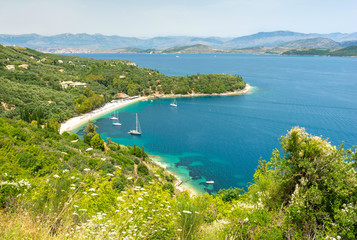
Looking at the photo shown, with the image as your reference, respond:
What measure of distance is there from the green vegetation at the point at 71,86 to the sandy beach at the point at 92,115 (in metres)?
2.04

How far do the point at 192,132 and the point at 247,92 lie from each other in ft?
185

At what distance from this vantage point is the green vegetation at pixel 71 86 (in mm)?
59125

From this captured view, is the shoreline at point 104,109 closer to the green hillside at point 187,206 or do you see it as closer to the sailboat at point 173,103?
the sailboat at point 173,103

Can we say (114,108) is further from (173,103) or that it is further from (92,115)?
(173,103)

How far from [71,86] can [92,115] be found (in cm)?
2662

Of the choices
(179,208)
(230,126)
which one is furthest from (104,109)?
(179,208)

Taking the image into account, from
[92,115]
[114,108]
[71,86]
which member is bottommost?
[92,115]

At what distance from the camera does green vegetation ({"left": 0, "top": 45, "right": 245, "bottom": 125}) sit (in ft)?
194

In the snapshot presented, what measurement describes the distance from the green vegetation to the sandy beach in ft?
6.68

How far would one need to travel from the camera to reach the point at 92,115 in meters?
70.8

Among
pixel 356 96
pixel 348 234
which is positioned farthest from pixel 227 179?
pixel 356 96

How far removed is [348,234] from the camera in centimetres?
707

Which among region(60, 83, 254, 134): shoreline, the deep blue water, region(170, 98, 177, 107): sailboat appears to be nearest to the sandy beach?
region(60, 83, 254, 134): shoreline

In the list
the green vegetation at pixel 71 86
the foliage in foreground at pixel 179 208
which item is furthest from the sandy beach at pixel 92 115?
the foliage in foreground at pixel 179 208
